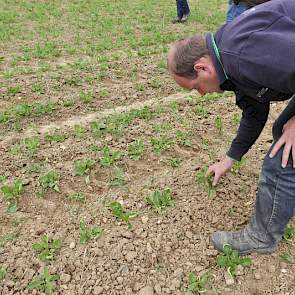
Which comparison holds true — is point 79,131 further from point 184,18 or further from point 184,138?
point 184,18

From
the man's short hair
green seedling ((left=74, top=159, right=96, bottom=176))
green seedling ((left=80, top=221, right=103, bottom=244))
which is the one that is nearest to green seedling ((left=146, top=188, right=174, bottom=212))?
green seedling ((left=80, top=221, right=103, bottom=244))

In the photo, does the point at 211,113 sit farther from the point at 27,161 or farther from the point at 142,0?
the point at 142,0

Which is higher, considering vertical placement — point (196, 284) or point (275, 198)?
point (275, 198)

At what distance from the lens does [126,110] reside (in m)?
4.96

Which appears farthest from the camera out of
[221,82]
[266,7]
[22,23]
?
[22,23]

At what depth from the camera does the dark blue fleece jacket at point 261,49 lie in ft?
6.34

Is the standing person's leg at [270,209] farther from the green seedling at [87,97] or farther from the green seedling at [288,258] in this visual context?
the green seedling at [87,97]

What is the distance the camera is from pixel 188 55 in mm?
2291

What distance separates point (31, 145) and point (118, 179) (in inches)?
41.3

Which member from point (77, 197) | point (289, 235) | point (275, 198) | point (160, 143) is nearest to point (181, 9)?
point (160, 143)

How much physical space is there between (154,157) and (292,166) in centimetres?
178

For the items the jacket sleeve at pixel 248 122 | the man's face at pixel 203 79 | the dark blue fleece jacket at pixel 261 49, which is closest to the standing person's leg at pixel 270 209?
the jacket sleeve at pixel 248 122

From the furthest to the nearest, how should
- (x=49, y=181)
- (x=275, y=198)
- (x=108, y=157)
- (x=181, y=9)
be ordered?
(x=181, y=9), (x=108, y=157), (x=49, y=181), (x=275, y=198)

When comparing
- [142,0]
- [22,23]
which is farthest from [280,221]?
[142,0]
